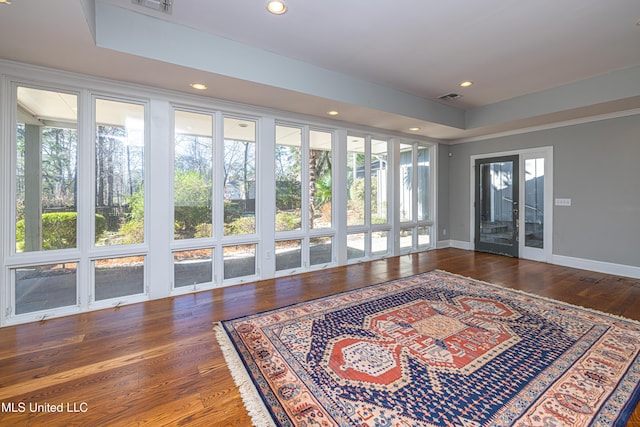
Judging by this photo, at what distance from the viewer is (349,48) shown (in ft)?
10.7

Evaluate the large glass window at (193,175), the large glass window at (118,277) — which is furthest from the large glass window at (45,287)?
the large glass window at (193,175)

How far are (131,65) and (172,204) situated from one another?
5.26 feet

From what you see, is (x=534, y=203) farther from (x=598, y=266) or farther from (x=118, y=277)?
(x=118, y=277)

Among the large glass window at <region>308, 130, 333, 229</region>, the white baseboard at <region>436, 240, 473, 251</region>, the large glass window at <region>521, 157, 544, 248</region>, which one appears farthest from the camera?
the white baseboard at <region>436, 240, 473, 251</region>

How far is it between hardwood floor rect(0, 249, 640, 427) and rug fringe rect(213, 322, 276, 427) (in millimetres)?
44

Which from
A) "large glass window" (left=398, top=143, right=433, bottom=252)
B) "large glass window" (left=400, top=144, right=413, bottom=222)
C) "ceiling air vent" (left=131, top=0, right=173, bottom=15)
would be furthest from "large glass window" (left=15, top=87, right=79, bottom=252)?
"large glass window" (left=400, top=144, right=413, bottom=222)

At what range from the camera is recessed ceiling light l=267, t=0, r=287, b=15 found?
8.11 ft

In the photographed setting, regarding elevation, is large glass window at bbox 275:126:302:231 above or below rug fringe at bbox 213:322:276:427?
above

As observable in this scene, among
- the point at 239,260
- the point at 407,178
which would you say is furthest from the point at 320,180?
the point at 407,178

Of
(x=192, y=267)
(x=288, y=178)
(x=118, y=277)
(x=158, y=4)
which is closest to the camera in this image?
(x=158, y=4)

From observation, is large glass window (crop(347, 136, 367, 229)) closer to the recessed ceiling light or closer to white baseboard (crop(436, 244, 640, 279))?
the recessed ceiling light

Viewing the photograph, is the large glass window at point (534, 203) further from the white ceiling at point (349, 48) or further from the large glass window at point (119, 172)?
the large glass window at point (119, 172)

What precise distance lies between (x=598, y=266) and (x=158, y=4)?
710 centimetres

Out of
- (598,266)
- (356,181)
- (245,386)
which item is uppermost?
(356,181)
